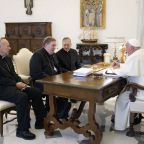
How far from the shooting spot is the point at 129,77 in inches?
133

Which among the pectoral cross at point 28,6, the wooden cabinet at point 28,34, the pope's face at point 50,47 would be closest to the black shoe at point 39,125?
the pope's face at point 50,47

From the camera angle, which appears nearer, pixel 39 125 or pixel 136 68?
pixel 136 68

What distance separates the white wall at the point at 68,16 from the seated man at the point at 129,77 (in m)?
3.95

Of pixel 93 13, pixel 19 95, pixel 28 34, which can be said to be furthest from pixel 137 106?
pixel 28 34

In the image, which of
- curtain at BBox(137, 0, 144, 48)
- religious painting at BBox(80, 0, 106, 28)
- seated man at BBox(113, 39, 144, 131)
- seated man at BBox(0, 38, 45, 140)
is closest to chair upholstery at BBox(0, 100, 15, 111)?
seated man at BBox(0, 38, 45, 140)

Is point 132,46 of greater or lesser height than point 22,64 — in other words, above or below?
above

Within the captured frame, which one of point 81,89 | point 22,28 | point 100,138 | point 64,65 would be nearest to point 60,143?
point 100,138

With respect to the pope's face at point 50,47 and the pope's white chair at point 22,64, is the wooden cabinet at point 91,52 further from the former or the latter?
the pope's face at point 50,47

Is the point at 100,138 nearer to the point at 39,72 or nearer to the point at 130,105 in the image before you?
the point at 130,105

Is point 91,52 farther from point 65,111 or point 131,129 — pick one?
point 131,129

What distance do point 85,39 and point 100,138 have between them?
188 inches

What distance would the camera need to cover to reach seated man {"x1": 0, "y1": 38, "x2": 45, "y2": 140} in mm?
3275

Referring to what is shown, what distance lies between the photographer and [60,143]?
3.17 m

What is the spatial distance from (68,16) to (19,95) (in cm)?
496
